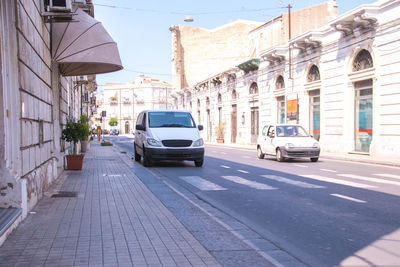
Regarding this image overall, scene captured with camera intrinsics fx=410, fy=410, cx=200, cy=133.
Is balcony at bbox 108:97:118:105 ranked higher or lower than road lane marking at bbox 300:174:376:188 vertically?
higher

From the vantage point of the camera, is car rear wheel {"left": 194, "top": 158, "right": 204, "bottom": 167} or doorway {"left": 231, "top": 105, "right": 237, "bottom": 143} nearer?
car rear wheel {"left": 194, "top": 158, "right": 204, "bottom": 167}

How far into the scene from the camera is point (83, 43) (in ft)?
36.3

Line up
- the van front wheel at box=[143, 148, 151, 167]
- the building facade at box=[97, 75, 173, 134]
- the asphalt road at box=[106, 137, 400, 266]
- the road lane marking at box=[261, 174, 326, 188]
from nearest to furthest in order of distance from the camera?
the asphalt road at box=[106, 137, 400, 266] → the road lane marking at box=[261, 174, 326, 188] → the van front wheel at box=[143, 148, 151, 167] → the building facade at box=[97, 75, 173, 134]

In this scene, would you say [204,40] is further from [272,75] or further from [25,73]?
[25,73]

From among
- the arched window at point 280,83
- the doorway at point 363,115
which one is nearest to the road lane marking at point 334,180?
the doorway at point 363,115

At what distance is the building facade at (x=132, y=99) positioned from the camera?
9962 centimetres

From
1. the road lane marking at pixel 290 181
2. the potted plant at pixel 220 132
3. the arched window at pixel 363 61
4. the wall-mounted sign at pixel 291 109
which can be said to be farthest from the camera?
the potted plant at pixel 220 132

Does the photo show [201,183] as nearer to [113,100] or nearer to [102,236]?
[102,236]

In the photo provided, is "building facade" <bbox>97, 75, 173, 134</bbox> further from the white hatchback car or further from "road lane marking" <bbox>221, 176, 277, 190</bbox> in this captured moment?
"road lane marking" <bbox>221, 176, 277, 190</bbox>

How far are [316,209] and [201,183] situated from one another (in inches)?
162

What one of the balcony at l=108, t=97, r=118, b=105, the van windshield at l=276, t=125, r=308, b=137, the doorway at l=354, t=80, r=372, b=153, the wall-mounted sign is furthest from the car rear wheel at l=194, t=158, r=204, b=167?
the balcony at l=108, t=97, r=118, b=105

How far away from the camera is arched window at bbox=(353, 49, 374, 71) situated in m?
21.8

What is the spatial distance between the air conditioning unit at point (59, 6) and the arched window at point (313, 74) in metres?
20.9

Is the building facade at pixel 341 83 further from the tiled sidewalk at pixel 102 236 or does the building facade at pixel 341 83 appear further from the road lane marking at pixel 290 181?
the tiled sidewalk at pixel 102 236
